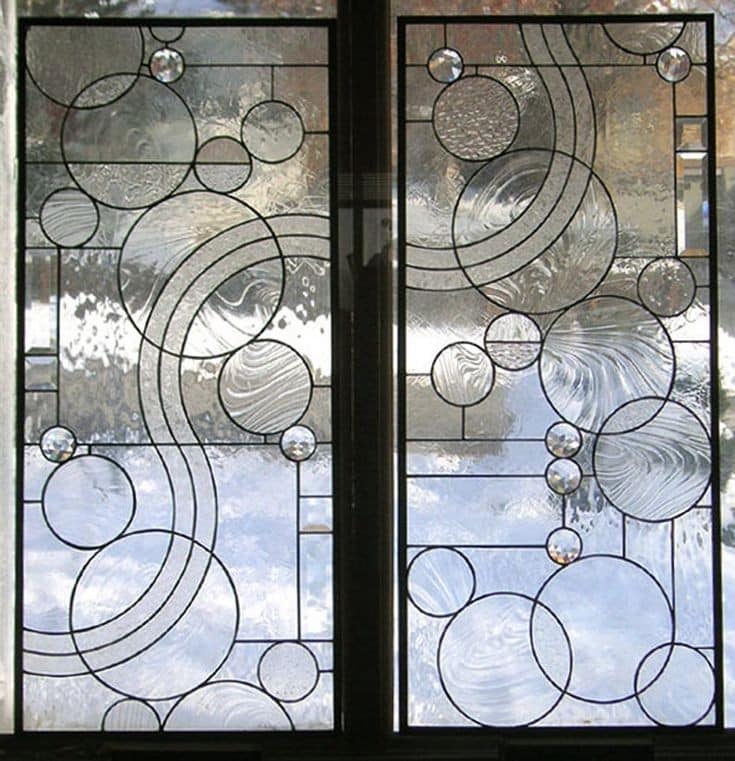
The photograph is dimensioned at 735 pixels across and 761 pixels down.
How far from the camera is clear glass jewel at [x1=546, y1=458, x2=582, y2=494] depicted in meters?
2.44

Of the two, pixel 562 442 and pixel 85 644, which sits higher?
pixel 562 442

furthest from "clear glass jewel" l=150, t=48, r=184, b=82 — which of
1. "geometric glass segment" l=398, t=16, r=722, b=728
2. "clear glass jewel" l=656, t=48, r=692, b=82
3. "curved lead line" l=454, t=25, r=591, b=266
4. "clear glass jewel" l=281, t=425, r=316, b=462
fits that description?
"clear glass jewel" l=656, t=48, r=692, b=82

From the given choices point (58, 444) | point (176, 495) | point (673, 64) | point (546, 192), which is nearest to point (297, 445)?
point (176, 495)

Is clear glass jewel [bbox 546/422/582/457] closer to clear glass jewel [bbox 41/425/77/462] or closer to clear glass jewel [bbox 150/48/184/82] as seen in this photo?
clear glass jewel [bbox 41/425/77/462]

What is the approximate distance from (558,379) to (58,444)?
3.68 ft

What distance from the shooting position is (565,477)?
95.9 inches

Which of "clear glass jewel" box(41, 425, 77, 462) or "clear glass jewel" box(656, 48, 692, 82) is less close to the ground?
"clear glass jewel" box(656, 48, 692, 82)

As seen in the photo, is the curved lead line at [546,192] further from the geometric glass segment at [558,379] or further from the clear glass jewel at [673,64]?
the clear glass jewel at [673,64]

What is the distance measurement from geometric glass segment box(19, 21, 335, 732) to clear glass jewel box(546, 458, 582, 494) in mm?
499

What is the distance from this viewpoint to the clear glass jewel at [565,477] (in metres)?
2.44

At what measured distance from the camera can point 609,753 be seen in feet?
7.29

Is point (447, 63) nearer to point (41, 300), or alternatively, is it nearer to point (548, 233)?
point (548, 233)

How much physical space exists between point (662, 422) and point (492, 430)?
378mm

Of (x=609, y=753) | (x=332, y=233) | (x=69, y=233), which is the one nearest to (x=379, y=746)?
(x=609, y=753)
